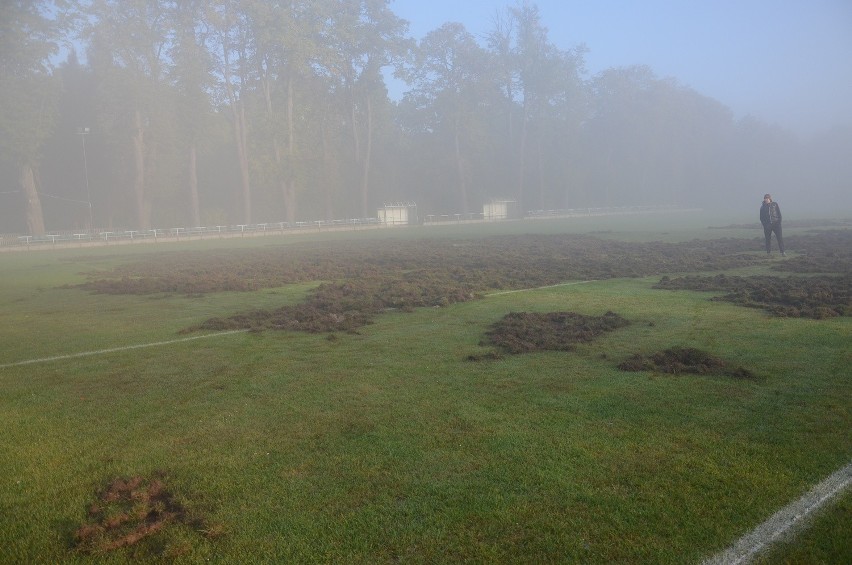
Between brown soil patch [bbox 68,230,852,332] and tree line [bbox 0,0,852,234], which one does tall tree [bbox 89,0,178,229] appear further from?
brown soil patch [bbox 68,230,852,332]

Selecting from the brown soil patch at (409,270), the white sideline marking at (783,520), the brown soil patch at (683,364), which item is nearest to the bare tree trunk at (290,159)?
the brown soil patch at (409,270)

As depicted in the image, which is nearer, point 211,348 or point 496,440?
point 496,440

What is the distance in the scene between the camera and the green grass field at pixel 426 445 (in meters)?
3.71

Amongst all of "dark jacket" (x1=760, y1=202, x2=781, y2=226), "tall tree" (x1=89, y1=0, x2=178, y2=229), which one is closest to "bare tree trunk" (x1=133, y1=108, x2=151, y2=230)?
"tall tree" (x1=89, y1=0, x2=178, y2=229)

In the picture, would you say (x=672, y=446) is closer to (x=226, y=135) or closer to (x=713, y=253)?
(x=713, y=253)

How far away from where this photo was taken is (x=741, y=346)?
320 inches

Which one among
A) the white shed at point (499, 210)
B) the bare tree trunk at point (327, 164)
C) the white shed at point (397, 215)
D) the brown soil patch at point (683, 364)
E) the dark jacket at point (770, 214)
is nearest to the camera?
the brown soil patch at point (683, 364)

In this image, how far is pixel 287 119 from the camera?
52.2 metres

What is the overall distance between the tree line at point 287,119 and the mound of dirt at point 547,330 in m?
40.4

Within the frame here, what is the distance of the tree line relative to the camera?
149 ft

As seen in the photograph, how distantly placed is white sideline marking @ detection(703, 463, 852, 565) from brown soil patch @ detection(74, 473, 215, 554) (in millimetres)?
2887

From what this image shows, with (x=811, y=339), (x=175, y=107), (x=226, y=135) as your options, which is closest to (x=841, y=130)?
(x=226, y=135)

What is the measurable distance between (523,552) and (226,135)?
62.9 meters

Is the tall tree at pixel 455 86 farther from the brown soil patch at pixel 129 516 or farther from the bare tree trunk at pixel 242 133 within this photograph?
the brown soil patch at pixel 129 516
